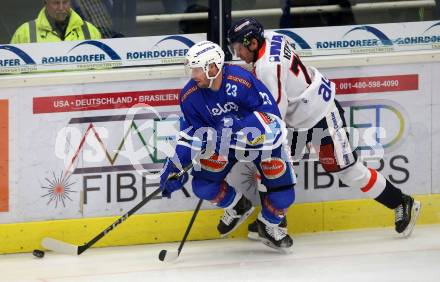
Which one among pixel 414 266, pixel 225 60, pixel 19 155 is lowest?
pixel 414 266

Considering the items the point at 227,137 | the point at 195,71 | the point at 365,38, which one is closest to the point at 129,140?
the point at 227,137

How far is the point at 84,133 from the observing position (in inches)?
268

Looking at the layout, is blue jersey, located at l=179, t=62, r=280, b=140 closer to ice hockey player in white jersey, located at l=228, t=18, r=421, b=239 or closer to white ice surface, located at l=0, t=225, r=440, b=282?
ice hockey player in white jersey, located at l=228, t=18, r=421, b=239

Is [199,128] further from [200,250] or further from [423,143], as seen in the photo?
[423,143]

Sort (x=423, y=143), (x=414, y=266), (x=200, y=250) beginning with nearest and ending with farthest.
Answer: (x=414, y=266)
(x=200, y=250)
(x=423, y=143)

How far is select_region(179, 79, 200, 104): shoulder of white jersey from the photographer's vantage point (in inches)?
255

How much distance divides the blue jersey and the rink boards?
42 centimetres

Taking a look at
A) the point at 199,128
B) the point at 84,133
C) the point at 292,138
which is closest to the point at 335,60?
the point at 292,138

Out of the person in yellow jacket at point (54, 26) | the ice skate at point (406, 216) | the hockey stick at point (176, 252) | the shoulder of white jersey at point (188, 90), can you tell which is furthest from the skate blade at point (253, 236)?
the person in yellow jacket at point (54, 26)

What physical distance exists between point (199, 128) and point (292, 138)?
67cm

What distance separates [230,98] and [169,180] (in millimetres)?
533

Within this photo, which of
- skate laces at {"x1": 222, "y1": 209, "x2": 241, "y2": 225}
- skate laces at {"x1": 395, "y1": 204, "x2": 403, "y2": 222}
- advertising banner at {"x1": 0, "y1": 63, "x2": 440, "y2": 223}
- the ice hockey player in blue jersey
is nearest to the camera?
the ice hockey player in blue jersey

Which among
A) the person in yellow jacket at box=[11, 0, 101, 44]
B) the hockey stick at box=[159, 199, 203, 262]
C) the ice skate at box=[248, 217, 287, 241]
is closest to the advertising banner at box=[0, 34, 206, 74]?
the person in yellow jacket at box=[11, 0, 101, 44]

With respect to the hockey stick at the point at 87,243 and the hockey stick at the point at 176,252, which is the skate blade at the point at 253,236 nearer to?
the hockey stick at the point at 176,252
